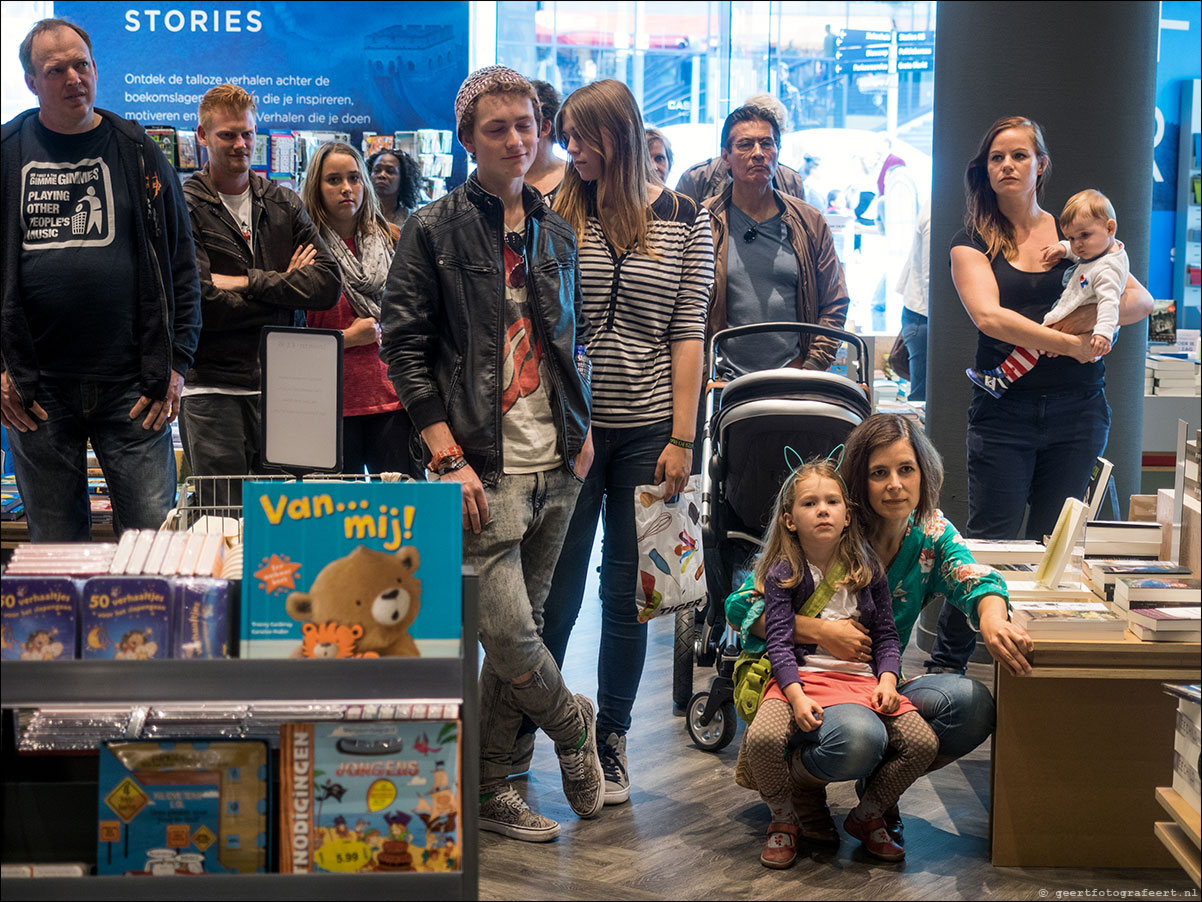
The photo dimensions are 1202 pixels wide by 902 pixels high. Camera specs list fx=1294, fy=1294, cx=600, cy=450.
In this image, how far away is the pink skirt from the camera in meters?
3.02

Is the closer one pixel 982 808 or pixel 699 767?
pixel 982 808

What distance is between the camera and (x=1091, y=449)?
400 cm

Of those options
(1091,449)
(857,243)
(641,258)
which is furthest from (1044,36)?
(857,243)

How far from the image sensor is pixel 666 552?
3.33 metres

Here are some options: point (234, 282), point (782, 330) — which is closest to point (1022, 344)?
point (782, 330)

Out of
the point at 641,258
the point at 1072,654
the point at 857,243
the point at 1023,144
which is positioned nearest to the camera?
the point at 1072,654

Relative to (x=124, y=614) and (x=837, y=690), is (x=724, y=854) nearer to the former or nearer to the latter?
(x=837, y=690)

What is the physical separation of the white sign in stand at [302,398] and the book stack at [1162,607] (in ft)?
5.85

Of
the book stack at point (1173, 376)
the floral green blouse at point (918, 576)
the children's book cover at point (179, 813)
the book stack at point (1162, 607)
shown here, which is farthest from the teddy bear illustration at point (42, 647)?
the book stack at point (1173, 376)

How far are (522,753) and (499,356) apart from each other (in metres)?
1.20

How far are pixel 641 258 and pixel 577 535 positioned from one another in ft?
2.42

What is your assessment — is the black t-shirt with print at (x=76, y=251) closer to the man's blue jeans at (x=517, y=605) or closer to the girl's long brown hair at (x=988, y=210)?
the man's blue jeans at (x=517, y=605)

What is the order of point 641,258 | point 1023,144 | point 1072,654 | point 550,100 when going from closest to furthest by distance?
point 1072,654, point 641,258, point 1023,144, point 550,100

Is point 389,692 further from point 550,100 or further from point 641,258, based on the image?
point 550,100
